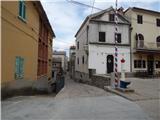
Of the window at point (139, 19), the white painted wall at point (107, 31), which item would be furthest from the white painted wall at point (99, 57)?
the window at point (139, 19)

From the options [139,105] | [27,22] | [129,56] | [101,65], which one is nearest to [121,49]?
[129,56]

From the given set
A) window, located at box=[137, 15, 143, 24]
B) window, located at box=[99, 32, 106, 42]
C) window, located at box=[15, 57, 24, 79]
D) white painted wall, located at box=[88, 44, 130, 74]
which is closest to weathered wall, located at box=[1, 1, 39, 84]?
window, located at box=[15, 57, 24, 79]

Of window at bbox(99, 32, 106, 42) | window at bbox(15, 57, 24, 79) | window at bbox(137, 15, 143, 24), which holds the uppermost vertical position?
window at bbox(137, 15, 143, 24)

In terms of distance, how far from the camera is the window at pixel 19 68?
36.8 ft

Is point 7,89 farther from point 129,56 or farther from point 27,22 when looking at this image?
point 129,56

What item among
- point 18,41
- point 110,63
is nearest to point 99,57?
point 110,63

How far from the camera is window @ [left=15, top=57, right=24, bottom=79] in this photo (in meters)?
11.2

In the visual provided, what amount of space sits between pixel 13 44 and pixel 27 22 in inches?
134

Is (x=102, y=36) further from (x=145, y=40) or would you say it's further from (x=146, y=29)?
(x=146, y=29)

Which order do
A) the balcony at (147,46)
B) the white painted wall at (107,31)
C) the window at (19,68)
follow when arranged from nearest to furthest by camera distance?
the window at (19,68)
the white painted wall at (107,31)
the balcony at (147,46)

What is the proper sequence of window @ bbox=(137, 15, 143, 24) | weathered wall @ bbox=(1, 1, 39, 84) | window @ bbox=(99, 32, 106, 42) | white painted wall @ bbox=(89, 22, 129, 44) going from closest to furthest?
1. weathered wall @ bbox=(1, 1, 39, 84)
2. white painted wall @ bbox=(89, 22, 129, 44)
3. window @ bbox=(99, 32, 106, 42)
4. window @ bbox=(137, 15, 143, 24)

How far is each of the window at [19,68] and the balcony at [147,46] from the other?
62.0 ft

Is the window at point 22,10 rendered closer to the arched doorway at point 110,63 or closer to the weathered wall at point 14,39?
the weathered wall at point 14,39

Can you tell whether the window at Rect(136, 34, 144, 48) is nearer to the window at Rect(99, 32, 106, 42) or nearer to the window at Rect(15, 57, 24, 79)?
the window at Rect(99, 32, 106, 42)
